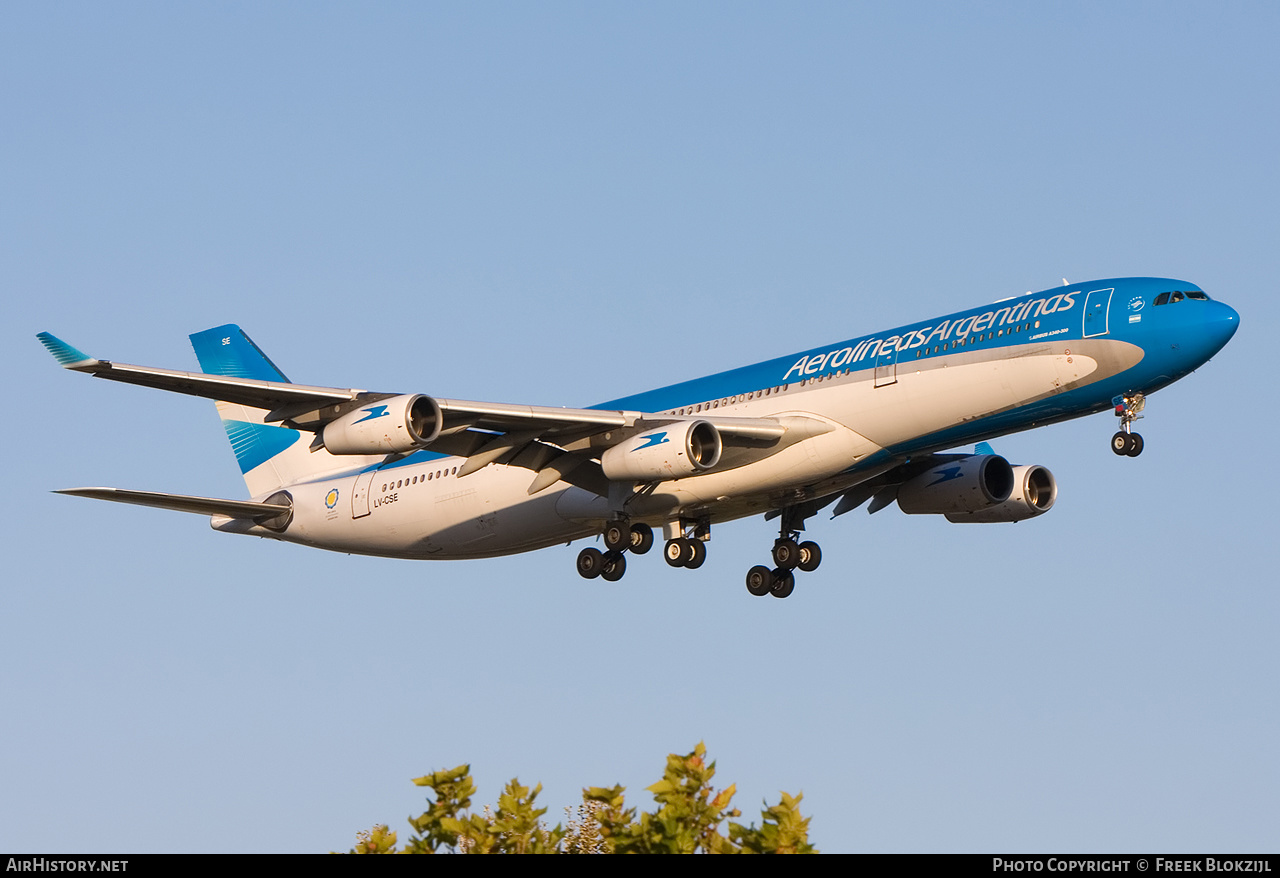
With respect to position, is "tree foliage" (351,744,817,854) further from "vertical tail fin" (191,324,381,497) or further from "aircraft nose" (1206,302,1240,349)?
"vertical tail fin" (191,324,381,497)

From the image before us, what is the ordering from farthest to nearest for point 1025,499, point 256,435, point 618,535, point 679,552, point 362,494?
point 256,435, point 362,494, point 1025,499, point 679,552, point 618,535

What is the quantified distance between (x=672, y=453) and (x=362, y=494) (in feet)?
45.4

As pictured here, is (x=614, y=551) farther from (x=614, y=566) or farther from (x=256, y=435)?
(x=256, y=435)

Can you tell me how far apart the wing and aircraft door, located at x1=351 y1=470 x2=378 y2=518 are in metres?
7.35

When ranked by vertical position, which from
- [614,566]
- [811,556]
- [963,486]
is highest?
[963,486]

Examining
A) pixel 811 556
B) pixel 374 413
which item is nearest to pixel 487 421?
pixel 374 413

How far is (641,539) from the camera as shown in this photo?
4506 cm

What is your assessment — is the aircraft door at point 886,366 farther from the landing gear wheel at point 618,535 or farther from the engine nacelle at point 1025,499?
the engine nacelle at point 1025,499

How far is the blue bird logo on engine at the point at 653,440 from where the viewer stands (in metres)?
41.2

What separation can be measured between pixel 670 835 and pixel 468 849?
2941 mm

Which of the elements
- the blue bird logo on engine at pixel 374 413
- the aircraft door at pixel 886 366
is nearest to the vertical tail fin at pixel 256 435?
the blue bird logo on engine at pixel 374 413

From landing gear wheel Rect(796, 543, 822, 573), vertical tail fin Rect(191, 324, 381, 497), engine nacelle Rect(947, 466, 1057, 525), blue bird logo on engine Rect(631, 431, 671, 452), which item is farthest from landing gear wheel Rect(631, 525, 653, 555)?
vertical tail fin Rect(191, 324, 381, 497)
